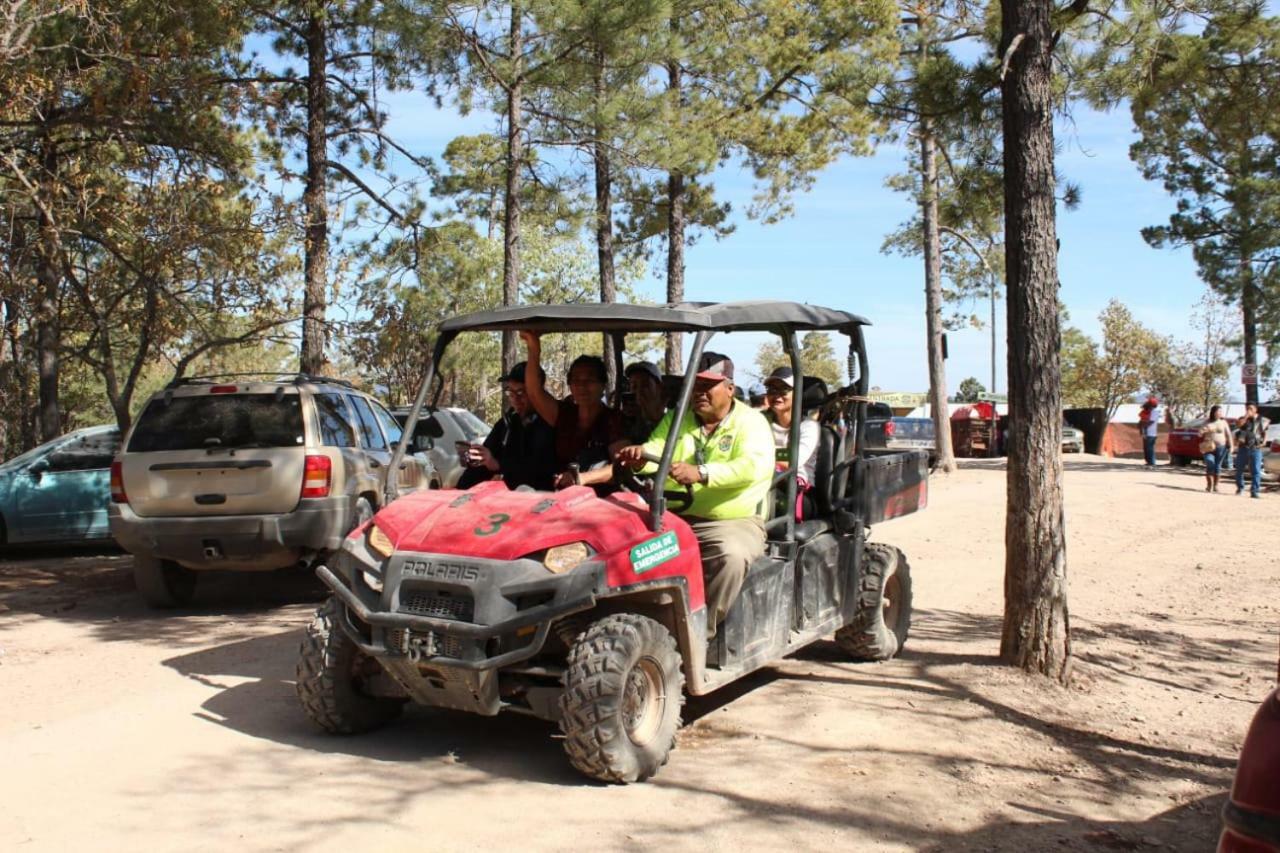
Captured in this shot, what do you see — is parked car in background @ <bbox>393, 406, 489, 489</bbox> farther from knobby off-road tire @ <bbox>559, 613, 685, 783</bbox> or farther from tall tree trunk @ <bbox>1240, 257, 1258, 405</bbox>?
tall tree trunk @ <bbox>1240, 257, 1258, 405</bbox>

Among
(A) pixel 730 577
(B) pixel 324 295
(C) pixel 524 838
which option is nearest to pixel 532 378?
(A) pixel 730 577

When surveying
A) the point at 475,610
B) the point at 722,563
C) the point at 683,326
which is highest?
the point at 683,326

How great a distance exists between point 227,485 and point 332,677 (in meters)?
4.18

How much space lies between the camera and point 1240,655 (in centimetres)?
869

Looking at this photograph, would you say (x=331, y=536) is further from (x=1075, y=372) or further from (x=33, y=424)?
(x=1075, y=372)

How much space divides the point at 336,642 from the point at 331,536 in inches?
155

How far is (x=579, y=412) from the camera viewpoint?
755 cm

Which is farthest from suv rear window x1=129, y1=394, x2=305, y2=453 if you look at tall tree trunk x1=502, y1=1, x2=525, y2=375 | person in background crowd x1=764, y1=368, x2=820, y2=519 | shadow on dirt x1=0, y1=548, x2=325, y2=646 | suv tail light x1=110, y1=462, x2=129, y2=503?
tall tree trunk x1=502, y1=1, x2=525, y2=375

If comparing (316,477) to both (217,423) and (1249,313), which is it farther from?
(1249,313)

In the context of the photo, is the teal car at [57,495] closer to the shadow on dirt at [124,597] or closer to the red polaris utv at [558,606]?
the shadow on dirt at [124,597]

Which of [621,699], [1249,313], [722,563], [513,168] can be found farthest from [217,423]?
[1249,313]

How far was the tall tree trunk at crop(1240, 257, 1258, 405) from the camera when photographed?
31.8 m

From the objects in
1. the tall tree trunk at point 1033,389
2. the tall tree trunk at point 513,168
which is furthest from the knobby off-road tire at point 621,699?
the tall tree trunk at point 513,168

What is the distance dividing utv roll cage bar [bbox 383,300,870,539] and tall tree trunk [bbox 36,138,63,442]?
6.57 metres
